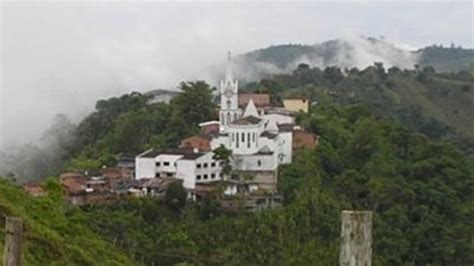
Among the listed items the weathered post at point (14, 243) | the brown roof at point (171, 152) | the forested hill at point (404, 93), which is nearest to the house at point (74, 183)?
the brown roof at point (171, 152)

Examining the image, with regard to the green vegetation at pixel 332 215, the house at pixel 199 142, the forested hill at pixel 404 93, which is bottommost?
the green vegetation at pixel 332 215

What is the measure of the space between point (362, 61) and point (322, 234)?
4162 inches

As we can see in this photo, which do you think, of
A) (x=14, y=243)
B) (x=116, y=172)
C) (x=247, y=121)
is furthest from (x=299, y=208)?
(x=14, y=243)

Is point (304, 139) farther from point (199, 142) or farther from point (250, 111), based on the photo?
point (199, 142)

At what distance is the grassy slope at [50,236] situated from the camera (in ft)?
40.2

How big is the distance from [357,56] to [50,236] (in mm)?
122638

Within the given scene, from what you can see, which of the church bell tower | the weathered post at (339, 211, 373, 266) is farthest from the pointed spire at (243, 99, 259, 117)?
the weathered post at (339, 211, 373, 266)

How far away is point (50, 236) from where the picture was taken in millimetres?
13242

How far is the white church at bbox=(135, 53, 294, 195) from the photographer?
3078 cm

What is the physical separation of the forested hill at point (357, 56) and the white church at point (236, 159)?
9087 cm

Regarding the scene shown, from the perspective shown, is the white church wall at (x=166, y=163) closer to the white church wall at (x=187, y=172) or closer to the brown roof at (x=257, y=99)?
the white church wall at (x=187, y=172)

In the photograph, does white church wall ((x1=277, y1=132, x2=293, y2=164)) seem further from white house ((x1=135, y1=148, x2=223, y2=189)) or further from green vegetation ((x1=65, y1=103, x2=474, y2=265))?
white house ((x1=135, y1=148, x2=223, y2=189))

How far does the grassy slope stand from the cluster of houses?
392 inches

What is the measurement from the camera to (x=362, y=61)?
129750 mm
